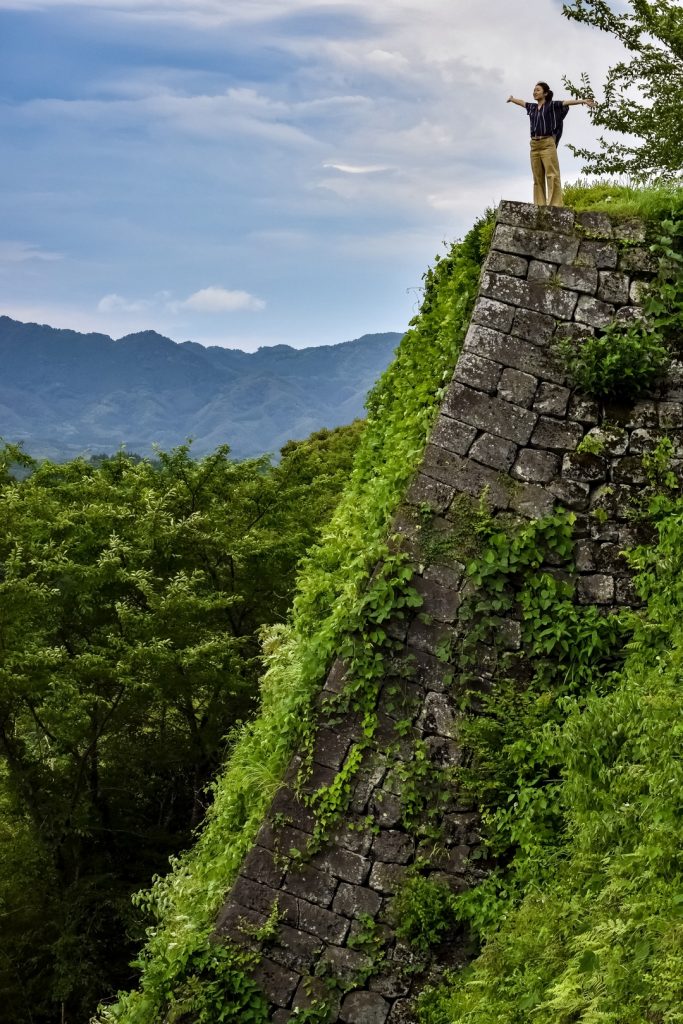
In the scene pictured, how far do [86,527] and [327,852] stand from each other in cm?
1041

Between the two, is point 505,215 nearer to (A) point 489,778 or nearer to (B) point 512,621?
(B) point 512,621

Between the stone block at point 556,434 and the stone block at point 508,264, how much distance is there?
1313 mm

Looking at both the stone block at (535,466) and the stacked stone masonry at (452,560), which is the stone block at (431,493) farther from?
the stone block at (535,466)

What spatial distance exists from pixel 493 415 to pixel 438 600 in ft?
5.33

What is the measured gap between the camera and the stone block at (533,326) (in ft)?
24.3

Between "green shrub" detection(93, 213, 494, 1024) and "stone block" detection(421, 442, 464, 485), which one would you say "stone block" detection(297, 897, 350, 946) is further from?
"stone block" detection(421, 442, 464, 485)

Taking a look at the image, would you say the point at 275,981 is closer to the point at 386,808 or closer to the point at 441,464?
the point at 386,808

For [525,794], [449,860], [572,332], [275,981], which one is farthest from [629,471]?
[275,981]

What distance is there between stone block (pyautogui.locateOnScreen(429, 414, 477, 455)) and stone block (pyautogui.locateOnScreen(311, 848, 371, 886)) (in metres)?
3.31

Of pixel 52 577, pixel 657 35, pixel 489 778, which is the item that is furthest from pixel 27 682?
pixel 657 35

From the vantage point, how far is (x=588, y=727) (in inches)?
228

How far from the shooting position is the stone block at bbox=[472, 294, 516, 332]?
7.42 m

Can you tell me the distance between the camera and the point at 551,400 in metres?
7.30

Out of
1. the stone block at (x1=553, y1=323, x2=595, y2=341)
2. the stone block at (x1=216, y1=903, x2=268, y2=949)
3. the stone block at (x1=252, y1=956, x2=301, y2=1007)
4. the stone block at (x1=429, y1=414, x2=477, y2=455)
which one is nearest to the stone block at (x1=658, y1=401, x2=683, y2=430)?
the stone block at (x1=553, y1=323, x2=595, y2=341)
